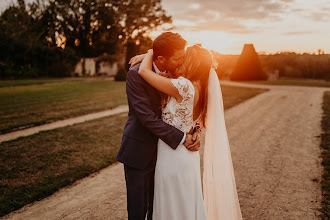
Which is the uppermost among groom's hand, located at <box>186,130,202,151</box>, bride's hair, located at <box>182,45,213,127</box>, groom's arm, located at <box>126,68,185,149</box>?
bride's hair, located at <box>182,45,213,127</box>

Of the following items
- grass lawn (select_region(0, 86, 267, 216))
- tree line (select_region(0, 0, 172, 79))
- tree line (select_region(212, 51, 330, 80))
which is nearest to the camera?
grass lawn (select_region(0, 86, 267, 216))

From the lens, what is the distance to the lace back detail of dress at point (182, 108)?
7.81 feet

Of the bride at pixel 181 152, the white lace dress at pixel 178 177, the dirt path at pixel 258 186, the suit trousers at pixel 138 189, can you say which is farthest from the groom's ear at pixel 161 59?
the dirt path at pixel 258 186

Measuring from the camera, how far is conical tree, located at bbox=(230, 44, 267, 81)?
101ft

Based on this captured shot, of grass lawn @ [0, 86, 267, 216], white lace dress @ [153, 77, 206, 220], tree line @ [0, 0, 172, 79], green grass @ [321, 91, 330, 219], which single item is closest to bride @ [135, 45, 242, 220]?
white lace dress @ [153, 77, 206, 220]

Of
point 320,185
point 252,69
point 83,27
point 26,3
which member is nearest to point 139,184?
point 320,185

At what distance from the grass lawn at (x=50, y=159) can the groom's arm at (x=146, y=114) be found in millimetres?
2773

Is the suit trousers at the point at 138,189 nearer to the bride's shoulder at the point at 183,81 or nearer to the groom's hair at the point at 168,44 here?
the bride's shoulder at the point at 183,81

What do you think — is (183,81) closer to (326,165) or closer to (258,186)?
(258,186)

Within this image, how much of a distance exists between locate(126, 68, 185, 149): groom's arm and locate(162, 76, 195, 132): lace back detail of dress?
0.10 m

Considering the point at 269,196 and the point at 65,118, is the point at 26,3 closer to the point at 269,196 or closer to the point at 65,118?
the point at 65,118

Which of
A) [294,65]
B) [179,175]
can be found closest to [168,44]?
[179,175]

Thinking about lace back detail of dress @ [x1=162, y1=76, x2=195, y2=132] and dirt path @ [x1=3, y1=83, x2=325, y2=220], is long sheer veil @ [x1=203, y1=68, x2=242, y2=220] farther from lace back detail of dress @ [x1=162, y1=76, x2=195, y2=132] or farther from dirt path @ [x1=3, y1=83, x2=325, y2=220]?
dirt path @ [x1=3, y1=83, x2=325, y2=220]

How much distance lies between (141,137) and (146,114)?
294 mm
